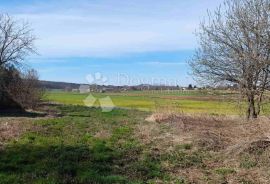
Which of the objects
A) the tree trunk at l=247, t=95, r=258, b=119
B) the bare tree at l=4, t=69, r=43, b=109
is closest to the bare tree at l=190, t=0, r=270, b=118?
the tree trunk at l=247, t=95, r=258, b=119

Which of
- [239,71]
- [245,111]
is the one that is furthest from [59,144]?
[245,111]

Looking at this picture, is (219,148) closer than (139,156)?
No

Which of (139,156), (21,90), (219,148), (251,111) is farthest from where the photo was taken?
(21,90)

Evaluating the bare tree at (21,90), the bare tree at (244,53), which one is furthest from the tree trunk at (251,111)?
the bare tree at (21,90)

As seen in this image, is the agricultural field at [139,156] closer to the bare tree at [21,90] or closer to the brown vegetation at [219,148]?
the brown vegetation at [219,148]

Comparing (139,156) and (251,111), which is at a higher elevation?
(251,111)

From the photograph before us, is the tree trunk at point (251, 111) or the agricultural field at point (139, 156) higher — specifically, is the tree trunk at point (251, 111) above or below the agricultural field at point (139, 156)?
above

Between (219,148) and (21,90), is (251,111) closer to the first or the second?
(219,148)

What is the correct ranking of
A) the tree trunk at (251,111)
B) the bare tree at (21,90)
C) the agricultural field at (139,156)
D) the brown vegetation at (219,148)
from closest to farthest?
the agricultural field at (139,156) → the brown vegetation at (219,148) → the tree trunk at (251,111) → the bare tree at (21,90)

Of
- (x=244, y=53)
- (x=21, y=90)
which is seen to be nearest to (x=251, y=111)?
(x=244, y=53)

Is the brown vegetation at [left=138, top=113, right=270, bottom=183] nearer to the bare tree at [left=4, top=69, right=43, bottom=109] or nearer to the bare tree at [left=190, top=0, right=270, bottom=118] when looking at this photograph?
the bare tree at [left=190, top=0, right=270, bottom=118]

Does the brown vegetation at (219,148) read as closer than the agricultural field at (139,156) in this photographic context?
No

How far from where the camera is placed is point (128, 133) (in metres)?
22.4

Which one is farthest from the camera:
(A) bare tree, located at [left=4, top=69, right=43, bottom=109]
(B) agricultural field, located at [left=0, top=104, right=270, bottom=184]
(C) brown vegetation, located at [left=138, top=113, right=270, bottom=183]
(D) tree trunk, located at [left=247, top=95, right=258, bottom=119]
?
(A) bare tree, located at [left=4, top=69, right=43, bottom=109]
